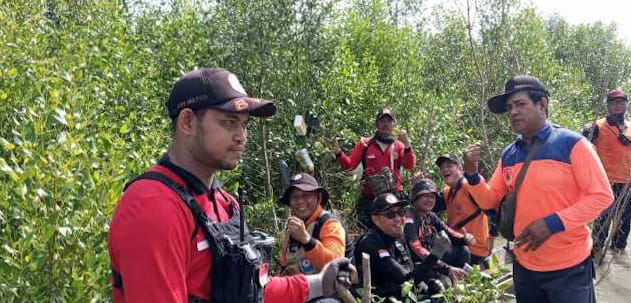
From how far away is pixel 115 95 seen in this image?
4840 millimetres

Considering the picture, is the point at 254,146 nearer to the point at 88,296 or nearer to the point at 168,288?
the point at 88,296

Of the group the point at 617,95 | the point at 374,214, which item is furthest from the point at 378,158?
the point at 617,95

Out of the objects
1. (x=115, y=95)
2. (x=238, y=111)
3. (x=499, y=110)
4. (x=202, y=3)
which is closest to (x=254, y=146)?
(x=202, y=3)

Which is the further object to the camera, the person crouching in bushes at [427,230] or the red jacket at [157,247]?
the person crouching in bushes at [427,230]

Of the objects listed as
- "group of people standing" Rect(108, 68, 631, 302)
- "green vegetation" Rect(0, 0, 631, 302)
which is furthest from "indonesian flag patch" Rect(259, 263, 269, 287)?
"green vegetation" Rect(0, 0, 631, 302)

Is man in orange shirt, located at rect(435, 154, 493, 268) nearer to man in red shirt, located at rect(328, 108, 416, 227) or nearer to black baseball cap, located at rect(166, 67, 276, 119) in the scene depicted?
man in red shirt, located at rect(328, 108, 416, 227)

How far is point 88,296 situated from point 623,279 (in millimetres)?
6125

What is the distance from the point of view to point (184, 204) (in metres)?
1.72

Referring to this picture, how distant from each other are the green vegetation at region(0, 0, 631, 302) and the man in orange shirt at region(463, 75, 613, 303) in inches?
66.0

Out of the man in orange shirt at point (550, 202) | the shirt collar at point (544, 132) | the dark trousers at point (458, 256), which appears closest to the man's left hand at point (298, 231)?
the man in orange shirt at point (550, 202)

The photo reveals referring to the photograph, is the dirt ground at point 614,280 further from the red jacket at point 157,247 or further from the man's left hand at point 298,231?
the red jacket at point 157,247

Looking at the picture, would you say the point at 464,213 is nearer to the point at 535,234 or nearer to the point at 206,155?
the point at 535,234

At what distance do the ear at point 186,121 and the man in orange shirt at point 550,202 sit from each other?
7.25ft

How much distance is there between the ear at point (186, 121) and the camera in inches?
72.8
